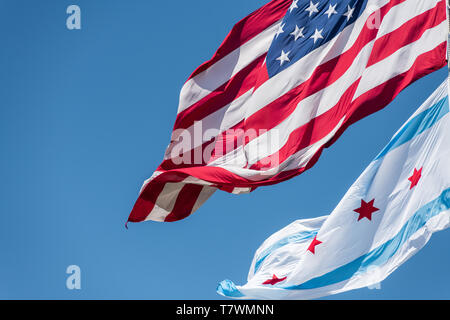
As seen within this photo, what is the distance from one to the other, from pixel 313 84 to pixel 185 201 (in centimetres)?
351

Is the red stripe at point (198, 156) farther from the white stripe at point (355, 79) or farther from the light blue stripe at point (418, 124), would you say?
the light blue stripe at point (418, 124)

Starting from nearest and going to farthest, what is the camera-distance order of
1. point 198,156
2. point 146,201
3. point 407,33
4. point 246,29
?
1. point 407,33
2. point 146,201
3. point 198,156
4. point 246,29

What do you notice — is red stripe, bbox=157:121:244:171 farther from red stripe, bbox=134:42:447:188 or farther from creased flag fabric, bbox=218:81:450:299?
creased flag fabric, bbox=218:81:450:299

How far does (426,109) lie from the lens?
39.1ft

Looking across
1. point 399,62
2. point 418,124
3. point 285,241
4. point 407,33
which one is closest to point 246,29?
point 407,33

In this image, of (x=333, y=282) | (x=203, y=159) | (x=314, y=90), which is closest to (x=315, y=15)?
(x=314, y=90)

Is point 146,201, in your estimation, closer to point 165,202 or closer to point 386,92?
point 165,202

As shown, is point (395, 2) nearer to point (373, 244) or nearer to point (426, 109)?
point (426, 109)

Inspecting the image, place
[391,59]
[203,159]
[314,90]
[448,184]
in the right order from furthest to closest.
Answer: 1. [203,159]
2. [314,90]
3. [391,59]
4. [448,184]

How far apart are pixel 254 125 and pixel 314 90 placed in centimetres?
131

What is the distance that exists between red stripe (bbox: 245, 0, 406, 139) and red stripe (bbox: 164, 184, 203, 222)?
1755mm

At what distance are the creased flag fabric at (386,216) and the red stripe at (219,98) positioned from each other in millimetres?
3341

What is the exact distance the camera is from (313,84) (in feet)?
41.1

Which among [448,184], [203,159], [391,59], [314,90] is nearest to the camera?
[448,184]
